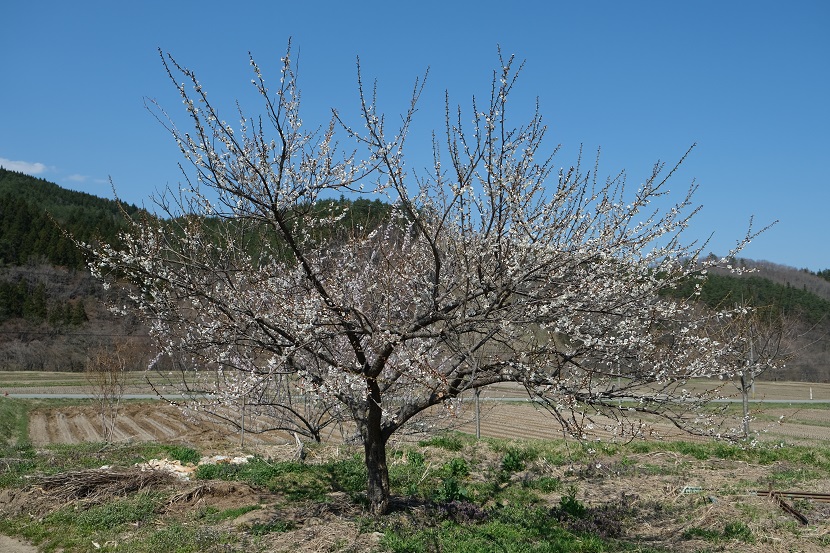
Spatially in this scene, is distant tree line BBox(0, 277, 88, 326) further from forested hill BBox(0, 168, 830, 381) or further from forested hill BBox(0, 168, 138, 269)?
forested hill BBox(0, 168, 138, 269)

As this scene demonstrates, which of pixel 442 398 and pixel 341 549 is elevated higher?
pixel 442 398

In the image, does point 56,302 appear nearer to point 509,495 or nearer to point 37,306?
point 37,306

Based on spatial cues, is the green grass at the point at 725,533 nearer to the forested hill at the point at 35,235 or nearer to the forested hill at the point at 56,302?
the forested hill at the point at 56,302

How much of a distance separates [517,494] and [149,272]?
563cm

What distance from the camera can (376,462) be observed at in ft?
22.8

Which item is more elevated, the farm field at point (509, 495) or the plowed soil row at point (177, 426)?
the farm field at point (509, 495)

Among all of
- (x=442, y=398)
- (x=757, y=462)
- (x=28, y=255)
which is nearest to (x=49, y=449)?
(x=442, y=398)

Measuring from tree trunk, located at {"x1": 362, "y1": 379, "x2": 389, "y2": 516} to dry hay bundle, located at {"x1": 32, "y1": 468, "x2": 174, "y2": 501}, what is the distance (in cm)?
347

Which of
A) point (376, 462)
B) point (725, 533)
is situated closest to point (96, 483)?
point (376, 462)

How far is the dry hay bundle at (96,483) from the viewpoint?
325 inches

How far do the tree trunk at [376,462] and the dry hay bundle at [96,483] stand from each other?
→ 3465 mm

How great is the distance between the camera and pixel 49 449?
12188 millimetres

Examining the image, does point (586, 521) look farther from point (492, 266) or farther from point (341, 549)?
point (492, 266)

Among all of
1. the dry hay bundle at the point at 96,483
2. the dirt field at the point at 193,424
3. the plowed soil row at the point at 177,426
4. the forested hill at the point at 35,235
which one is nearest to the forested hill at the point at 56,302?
the forested hill at the point at 35,235
